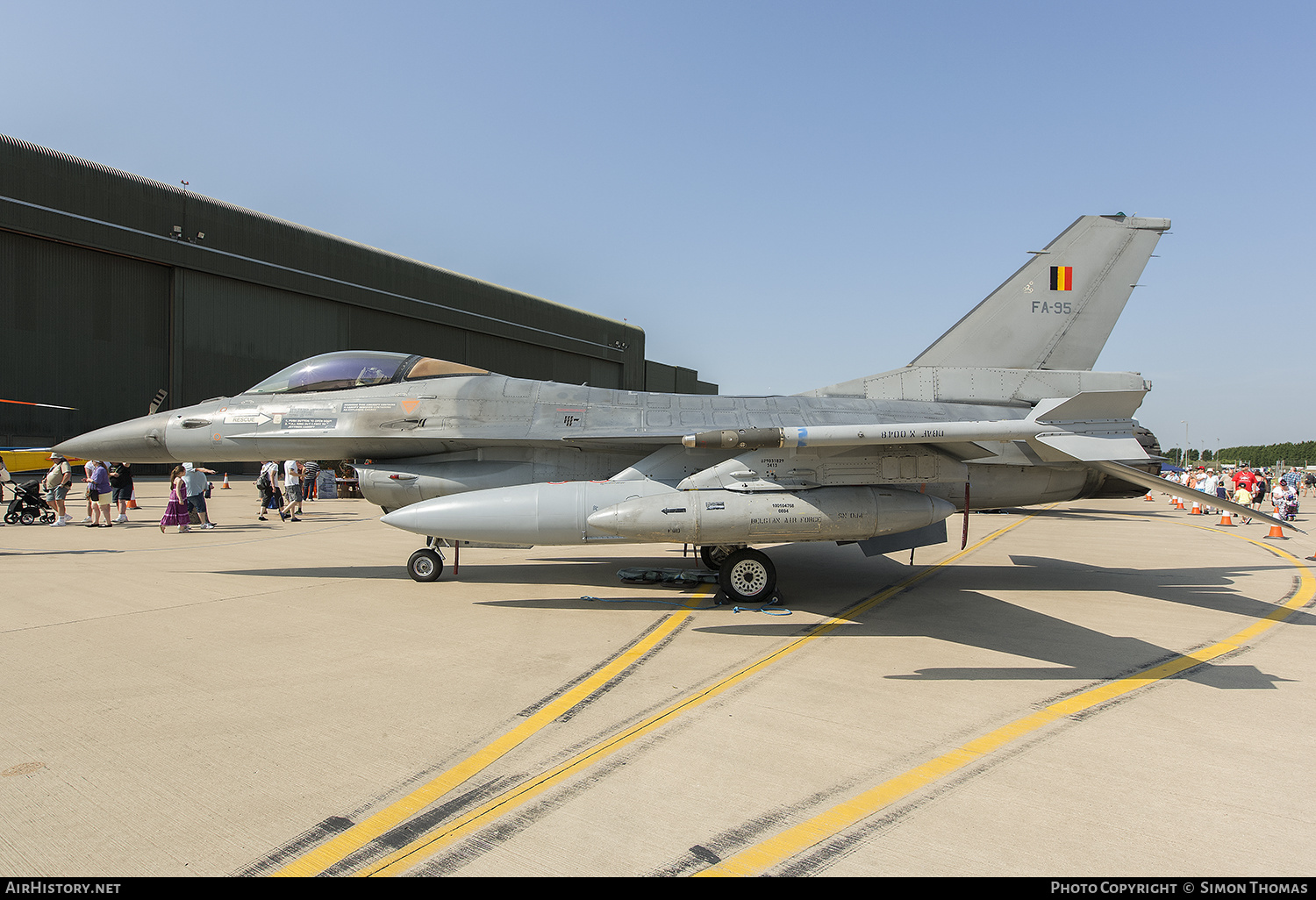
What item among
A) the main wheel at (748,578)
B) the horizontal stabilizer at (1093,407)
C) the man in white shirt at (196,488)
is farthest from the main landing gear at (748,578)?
the man in white shirt at (196,488)

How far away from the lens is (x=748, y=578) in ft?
24.1

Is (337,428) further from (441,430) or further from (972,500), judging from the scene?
(972,500)

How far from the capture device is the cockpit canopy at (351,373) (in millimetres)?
8312

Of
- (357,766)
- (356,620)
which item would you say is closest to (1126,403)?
(357,766)

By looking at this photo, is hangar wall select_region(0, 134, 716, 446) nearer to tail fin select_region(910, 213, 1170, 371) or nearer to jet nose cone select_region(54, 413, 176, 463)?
jet nose cone select_region(54, 413, 176, 463)

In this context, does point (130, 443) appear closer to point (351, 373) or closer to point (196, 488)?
point (351, 373)

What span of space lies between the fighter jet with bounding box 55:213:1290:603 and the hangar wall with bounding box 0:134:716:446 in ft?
87.2

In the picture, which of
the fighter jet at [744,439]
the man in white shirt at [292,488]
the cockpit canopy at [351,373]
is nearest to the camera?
the fighter jet at [744,439]

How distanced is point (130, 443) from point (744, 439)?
7.47 metres

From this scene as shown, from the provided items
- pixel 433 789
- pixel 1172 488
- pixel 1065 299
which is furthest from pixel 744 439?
pixel 1065 299

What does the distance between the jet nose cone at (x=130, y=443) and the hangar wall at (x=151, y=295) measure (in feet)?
82.6

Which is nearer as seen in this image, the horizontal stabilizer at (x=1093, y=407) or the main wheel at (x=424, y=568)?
the horizontal stabilizer at (x=1093, y=407)

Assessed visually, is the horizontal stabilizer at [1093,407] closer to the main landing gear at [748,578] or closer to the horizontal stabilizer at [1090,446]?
the horizontal stabilizer at [1090,446]

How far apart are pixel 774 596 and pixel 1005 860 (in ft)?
15.4
